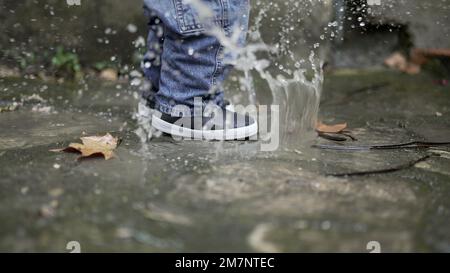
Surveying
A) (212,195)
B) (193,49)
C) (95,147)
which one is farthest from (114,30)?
(212,195)

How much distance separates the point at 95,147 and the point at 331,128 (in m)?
0.74

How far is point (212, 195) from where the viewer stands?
3.62 ft

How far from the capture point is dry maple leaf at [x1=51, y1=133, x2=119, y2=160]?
1349 millimetres

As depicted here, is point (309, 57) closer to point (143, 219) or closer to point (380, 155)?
point (380, 155)

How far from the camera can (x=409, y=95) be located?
218 cm

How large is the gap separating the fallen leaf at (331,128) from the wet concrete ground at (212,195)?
2.0 inches

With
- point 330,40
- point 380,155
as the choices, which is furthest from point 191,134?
point 330,40

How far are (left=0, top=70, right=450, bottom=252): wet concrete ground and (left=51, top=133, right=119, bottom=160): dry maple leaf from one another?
1.2 inches

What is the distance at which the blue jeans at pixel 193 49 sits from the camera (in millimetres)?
1484

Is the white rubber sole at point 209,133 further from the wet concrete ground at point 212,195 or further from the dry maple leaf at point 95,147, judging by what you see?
the dry maple leaf at point 95,147
